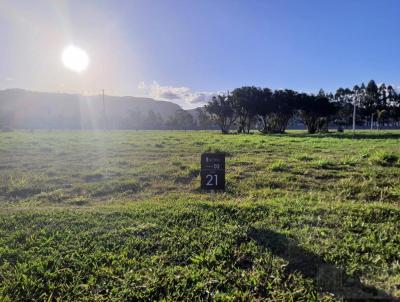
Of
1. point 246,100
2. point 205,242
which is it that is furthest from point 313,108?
point 205,242

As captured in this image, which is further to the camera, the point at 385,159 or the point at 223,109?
the point at 223,109

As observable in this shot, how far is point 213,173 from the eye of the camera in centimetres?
643

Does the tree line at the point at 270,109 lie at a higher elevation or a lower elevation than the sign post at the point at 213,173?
higher

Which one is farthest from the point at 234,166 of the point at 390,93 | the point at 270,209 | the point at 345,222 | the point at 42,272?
the point at 390,93

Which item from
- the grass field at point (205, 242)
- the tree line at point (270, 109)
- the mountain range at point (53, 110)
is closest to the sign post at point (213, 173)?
the grass field at point (205, 242)

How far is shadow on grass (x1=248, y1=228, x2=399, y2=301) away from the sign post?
1.50 m

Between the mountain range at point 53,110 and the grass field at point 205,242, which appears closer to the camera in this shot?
the grass field at point 205,242

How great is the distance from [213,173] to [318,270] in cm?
288

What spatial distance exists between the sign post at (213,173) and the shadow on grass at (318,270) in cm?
150

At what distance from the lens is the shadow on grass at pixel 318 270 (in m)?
3.46

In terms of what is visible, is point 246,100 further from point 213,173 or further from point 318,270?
point 318,270

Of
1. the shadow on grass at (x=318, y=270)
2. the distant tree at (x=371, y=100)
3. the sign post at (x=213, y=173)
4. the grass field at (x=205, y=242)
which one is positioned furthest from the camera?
the distant tree at (x=371, y=100)

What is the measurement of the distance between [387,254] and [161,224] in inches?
129

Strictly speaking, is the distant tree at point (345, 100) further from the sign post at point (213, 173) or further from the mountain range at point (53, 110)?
the sign post at point (213, 173)
